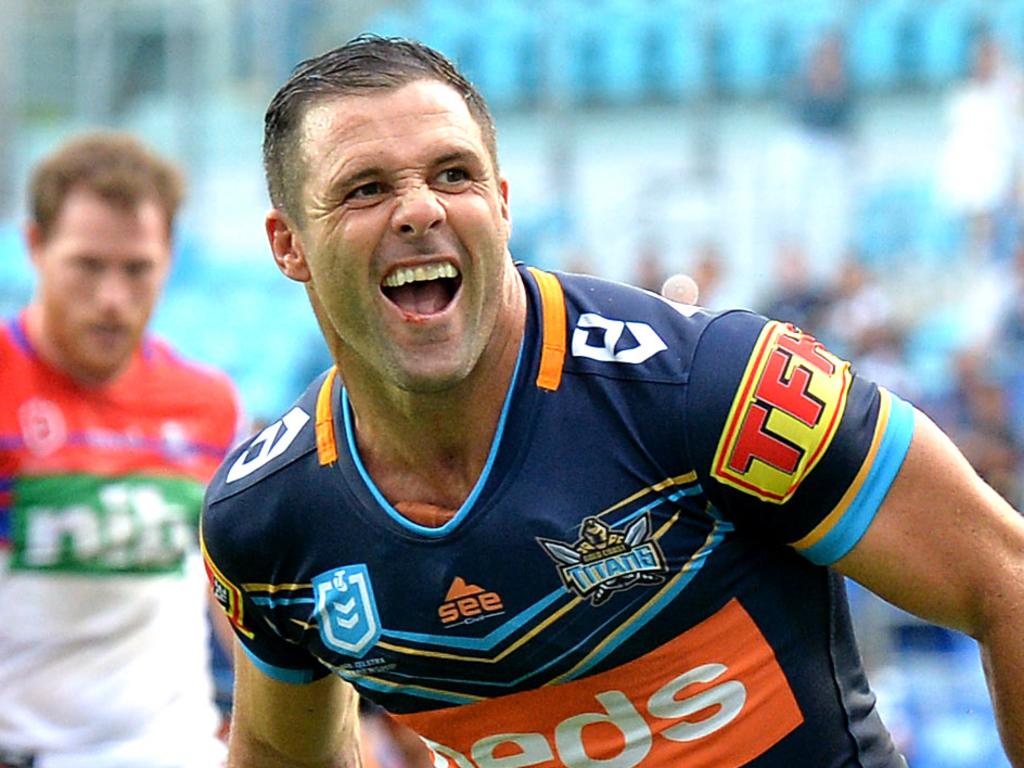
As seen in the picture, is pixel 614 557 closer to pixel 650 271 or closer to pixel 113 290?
pixel 113 290

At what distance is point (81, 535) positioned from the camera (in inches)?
195

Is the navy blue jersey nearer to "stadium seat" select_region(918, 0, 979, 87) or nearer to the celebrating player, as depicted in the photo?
the celebrating player

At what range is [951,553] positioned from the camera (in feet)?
9.03

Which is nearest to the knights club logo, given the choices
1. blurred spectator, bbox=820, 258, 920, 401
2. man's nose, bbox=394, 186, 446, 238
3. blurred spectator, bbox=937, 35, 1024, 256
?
man's nose, bbox=394, 186, 446, 238

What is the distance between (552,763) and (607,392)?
646 mm

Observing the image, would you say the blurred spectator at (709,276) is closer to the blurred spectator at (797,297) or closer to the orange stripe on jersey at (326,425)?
the blurred spectator at (797,297)

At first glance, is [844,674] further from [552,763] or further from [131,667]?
[131,667]

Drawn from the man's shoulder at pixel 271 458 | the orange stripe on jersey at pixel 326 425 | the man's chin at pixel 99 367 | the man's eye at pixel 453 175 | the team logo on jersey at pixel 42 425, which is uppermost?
the man's eye at pixel 453 175

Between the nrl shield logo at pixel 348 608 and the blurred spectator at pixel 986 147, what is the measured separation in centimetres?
834

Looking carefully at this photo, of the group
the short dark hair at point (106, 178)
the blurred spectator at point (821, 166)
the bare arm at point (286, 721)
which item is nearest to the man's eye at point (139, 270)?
the short dark hair at point (106, 178)

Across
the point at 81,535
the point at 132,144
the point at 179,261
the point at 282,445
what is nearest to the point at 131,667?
the point at 81,535

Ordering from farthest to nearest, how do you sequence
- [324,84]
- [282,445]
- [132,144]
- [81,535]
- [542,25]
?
[542,25], [132,144], [81,535], [282,445], [324,84]

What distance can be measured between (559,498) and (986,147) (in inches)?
340

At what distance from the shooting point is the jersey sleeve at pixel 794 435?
9.00 ft
